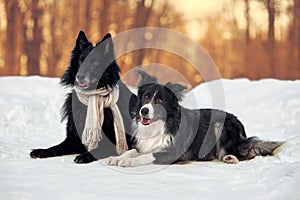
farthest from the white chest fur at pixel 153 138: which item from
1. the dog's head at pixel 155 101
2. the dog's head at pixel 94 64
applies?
the dog's head at pixel 94 64

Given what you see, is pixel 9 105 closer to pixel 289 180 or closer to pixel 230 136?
pixel 230 136

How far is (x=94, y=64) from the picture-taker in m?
4.88

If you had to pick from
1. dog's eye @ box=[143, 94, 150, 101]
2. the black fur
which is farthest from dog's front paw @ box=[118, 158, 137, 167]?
dog's eye @ box=[143, 94, 150, 101]

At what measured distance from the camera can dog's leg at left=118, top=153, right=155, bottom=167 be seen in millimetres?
4489

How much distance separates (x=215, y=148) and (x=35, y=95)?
5.34 metres

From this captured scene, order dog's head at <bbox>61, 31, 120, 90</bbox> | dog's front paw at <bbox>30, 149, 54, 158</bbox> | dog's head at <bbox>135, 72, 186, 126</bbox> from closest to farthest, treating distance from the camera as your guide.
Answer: dog's head at <bbox>135, 72, 186, 126</bbox>, dog's head at <bbox>61, 31, 120, 90</bbox>, dog's front paw at <bbox>30, 149, 54, 158</bbox>

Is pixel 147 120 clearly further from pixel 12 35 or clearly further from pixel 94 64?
pixel 12 35

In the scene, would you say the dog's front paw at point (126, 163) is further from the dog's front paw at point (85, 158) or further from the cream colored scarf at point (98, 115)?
the cream colored scarf at point (98, 115)

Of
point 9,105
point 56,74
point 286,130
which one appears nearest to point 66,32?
point 56,74

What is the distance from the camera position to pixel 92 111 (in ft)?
16.5

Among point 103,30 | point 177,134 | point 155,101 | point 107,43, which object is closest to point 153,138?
point 177,134

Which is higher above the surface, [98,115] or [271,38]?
[271,38]

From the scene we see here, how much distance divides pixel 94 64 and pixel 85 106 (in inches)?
23.2

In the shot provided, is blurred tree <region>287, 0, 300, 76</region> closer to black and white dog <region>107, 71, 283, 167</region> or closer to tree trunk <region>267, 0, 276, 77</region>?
tree trunk <region>267, 0, 276, 77</region>
